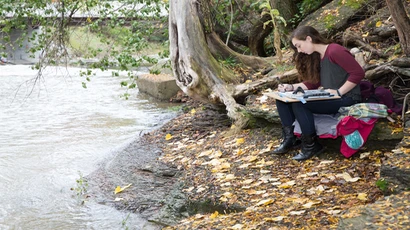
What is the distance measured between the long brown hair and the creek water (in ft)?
6.96

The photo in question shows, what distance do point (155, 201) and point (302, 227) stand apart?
2164 mm

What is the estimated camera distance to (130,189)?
6113mm

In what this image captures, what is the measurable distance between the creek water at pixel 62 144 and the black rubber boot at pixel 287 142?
4.89 feet

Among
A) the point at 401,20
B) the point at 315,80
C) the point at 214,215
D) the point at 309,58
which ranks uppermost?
the point at 401,20

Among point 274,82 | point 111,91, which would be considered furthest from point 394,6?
point 111,91

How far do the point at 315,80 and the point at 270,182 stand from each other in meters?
1.14

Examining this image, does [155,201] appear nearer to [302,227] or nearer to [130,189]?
[130,189]

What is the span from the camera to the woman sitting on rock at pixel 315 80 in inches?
194

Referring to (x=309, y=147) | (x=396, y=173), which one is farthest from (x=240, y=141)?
(x=396, y=173)

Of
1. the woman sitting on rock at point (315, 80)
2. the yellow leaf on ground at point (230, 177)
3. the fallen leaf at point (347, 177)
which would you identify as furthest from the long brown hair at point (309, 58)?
the yellow leaf on ground at point (230, 177)

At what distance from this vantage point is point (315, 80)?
530 cm

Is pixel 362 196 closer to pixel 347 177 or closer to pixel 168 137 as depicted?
pixel 347 177

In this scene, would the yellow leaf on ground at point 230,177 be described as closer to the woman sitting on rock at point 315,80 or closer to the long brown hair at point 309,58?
the woman sitting on rock at point 315,80

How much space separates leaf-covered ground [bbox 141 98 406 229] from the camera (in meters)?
4.07
